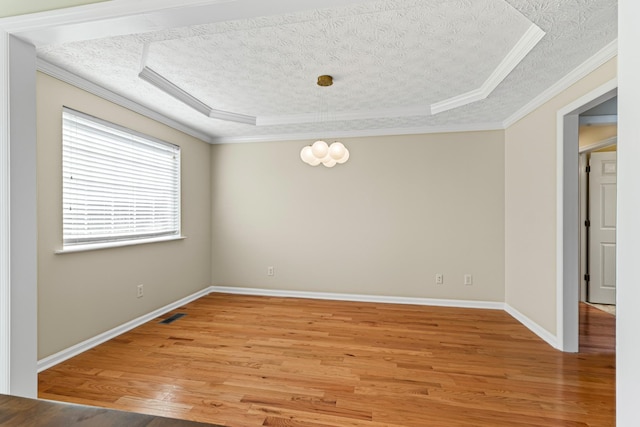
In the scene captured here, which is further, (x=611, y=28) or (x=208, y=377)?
(x=208, y=377)

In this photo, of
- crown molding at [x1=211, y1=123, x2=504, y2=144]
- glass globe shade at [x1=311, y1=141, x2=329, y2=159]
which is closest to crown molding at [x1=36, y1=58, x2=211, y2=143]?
crown molding at [x1=211, y1=123, x2=504, y2=144]

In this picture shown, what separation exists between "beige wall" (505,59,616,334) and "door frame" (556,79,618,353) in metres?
0.11

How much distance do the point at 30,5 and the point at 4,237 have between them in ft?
3.80

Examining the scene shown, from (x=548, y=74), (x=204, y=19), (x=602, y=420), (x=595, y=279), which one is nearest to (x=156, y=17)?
(x=204, y=19)

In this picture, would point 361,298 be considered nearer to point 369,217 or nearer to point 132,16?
point 369,217

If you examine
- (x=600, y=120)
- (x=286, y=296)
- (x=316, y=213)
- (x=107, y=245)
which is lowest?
(x=286, y=296)

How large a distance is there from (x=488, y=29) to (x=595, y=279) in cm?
424

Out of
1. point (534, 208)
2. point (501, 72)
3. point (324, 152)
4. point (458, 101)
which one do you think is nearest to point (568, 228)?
point (534, 208)

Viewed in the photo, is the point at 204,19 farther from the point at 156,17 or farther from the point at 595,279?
the point at 595,279

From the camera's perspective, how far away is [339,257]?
178 inches

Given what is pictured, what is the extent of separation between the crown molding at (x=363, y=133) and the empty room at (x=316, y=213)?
32mm

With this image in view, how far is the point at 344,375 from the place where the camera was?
241cm

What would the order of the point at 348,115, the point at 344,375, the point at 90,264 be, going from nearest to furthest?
the point at 344,375, the point at 90,264, the point at 348,115

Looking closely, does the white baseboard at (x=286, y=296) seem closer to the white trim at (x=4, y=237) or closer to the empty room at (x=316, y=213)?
the empty room at (x=316, y=213)
